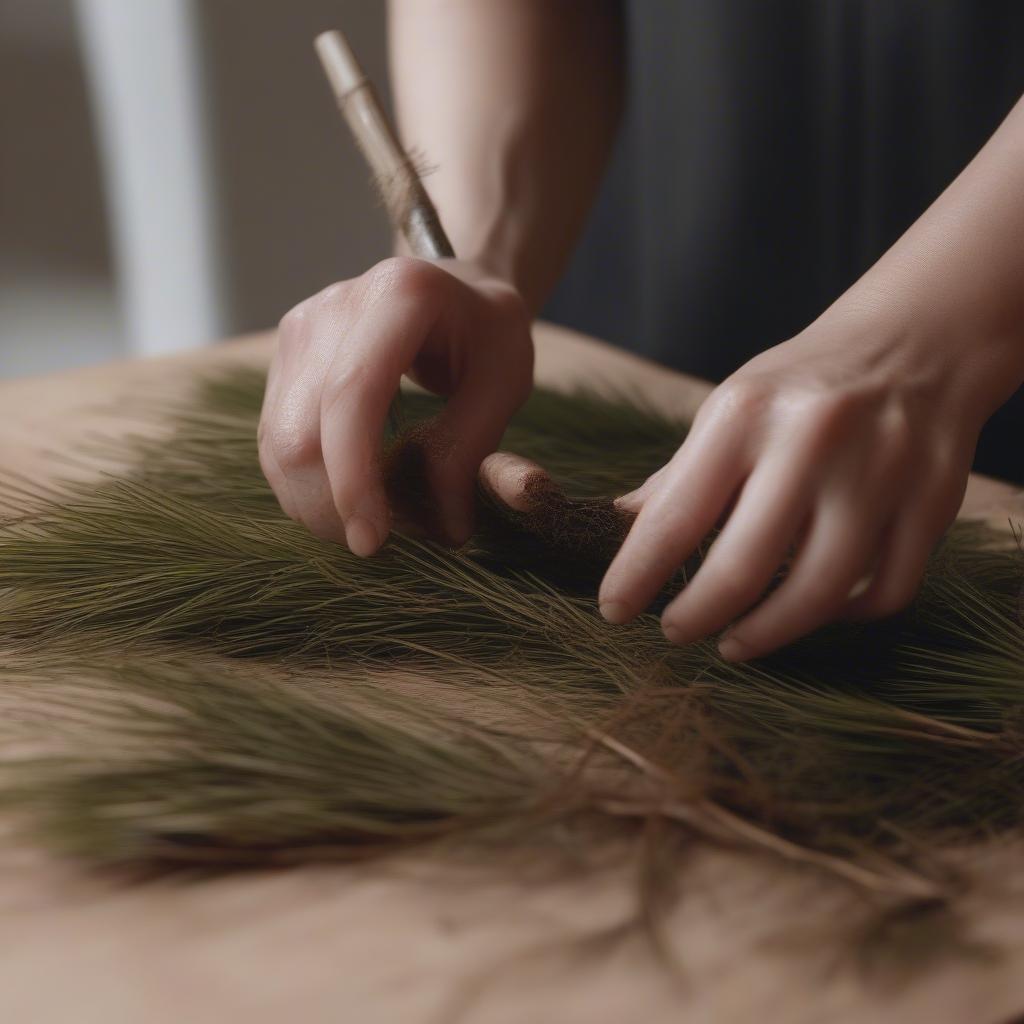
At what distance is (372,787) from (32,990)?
86mm

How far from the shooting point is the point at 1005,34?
28.5 inches

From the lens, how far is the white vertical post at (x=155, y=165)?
1.43m

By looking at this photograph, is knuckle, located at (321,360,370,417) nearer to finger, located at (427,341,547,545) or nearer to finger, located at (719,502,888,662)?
finger, located at (427,341,547,545)

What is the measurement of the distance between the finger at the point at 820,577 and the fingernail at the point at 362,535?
123mm

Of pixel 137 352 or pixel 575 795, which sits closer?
pixel 575 795

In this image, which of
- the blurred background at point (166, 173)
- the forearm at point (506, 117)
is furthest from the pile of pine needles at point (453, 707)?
the blurred background at point (166, 173)

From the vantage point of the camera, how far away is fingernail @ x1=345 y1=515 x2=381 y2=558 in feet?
1.24

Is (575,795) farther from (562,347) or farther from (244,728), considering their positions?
(562,347)

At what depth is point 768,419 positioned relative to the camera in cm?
32

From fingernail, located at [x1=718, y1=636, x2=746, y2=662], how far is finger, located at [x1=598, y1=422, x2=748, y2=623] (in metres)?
0.03

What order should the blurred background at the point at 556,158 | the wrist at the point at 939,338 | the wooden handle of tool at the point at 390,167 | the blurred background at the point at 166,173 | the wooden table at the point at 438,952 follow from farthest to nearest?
the blurred background at the point at 166,173 → the blurred background at the point at 556,158 → the wooden handle of tool at the point at 390,167 → the wrist at the point at 939,338 → the wooden table at the point at 438,952

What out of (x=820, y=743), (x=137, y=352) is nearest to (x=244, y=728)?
(x=820, y=743)

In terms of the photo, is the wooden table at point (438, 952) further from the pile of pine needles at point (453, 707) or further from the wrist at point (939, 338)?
the wrist at point (939, 338)

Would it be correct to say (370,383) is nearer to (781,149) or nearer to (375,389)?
(375,389)
